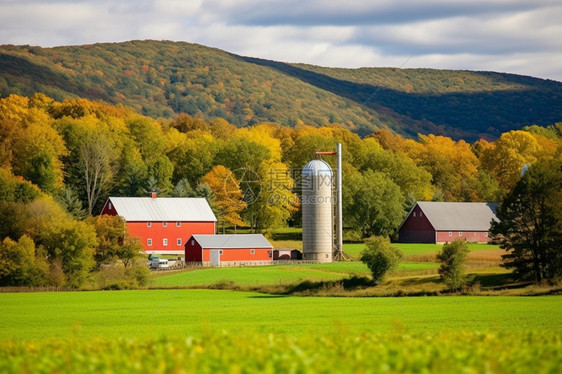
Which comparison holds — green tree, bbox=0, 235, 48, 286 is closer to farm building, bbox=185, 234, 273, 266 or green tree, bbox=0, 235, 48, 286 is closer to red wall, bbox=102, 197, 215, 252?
farm building, bbox=185, 234, 273, 266

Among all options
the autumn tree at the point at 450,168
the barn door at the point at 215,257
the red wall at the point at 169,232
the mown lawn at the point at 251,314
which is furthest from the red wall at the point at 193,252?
the autumn tree at the point at 450,168

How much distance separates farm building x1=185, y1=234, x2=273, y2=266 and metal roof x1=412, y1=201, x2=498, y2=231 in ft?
77.5

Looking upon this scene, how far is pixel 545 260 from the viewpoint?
170 feet

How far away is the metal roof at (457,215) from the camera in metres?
94.6

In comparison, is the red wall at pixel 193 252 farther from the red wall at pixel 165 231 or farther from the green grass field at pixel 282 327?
the green grass field at pixel 282 327

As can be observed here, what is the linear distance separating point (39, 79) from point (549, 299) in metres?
125

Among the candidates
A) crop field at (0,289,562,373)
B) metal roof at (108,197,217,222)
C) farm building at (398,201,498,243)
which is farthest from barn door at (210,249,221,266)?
farm building at (398,201,498,243)

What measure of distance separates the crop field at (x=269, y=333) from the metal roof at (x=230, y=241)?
2289 centimetres

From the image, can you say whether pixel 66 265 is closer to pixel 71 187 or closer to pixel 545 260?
pixel 545 260

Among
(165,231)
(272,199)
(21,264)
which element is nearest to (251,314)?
(21,264)

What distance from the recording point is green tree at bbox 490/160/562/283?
51844mm

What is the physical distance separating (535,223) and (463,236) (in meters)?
41.6

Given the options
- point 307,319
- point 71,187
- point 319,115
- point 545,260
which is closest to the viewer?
point 307,319

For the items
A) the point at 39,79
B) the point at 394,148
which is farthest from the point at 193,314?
the point at 39,79
